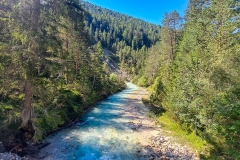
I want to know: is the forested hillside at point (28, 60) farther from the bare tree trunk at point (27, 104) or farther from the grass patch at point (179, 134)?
the grass patch at point (179, 134)

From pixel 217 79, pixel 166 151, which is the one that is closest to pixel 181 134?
pixel 166 151

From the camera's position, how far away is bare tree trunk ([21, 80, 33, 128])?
12266 millimetres

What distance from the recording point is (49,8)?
11.8 m

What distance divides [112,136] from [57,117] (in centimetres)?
523

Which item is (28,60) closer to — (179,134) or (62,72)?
(62,72)

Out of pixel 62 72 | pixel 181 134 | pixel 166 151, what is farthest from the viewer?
pixel 181 134

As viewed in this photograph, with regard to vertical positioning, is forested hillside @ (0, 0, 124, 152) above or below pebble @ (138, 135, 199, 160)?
above

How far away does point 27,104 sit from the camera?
12711 mm

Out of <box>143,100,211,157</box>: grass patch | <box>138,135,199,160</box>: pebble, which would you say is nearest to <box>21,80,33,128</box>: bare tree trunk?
<box>138,135,199,160</box>: pebble

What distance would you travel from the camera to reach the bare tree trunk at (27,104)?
12266 mm

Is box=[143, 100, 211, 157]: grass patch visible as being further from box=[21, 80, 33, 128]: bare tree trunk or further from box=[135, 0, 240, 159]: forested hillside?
box=[21, 80, 33, 128]: bare tree trunk

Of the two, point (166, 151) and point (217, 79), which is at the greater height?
point (217, 79)

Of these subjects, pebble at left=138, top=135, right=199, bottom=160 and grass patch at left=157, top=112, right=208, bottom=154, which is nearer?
pebble at left=138, top=135, right=199, bottom=160

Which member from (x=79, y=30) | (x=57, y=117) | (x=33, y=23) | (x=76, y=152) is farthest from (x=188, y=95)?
(x=79, y=30)
